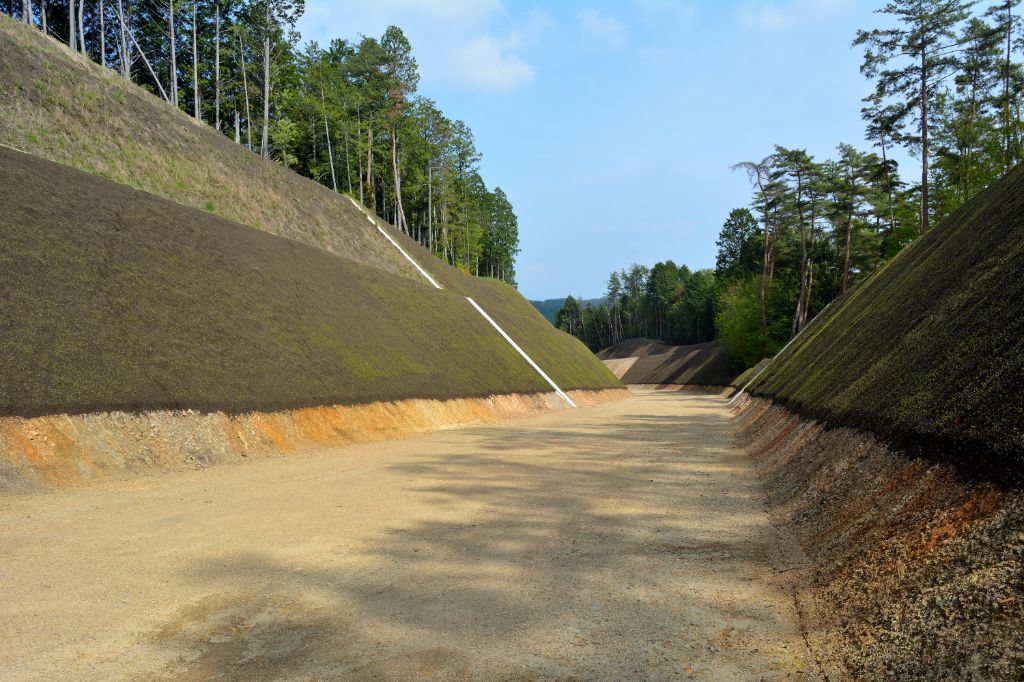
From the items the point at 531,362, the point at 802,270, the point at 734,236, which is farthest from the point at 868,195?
the point at 734,236

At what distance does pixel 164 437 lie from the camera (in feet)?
50.5

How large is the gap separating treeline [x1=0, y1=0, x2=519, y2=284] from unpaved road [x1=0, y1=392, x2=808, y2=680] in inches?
1850

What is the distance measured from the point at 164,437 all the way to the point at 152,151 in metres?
22.6

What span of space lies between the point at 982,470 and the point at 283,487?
40.3 ft

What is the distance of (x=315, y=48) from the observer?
242 ft

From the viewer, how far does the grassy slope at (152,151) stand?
26391 millimetres

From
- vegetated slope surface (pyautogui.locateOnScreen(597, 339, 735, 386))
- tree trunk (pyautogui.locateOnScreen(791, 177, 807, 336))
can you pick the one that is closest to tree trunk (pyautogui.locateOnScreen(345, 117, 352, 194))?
tree trunk (pyautogui.locateOnScreen(791, 177, 807, 336))

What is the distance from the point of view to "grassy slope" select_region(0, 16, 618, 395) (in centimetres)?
2639

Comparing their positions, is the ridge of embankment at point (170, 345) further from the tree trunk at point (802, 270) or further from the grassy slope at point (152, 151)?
the tree trunk at point (802, 270)

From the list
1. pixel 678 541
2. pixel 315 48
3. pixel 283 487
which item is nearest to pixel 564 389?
pixel 283 487

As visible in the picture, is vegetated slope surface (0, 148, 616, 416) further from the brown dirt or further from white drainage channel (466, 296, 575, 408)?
the brown dirt

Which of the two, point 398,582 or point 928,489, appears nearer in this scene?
point 928,489

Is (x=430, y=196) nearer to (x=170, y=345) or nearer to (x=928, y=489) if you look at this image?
(x=170, y=345)

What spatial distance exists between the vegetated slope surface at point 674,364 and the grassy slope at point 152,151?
4578cm
